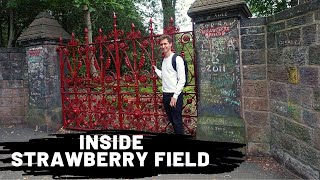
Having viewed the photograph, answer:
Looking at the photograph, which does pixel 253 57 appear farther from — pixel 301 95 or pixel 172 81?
pixel 172 81

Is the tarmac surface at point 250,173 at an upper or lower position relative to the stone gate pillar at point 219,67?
lower

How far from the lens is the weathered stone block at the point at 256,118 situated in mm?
4066

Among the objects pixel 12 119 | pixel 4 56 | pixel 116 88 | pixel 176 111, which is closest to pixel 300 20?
pixel 176 111

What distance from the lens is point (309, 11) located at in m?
3.11

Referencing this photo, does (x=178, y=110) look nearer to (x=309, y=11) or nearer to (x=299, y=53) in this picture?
(x=299, y=53)

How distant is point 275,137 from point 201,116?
107cm

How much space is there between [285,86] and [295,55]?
0.44 m

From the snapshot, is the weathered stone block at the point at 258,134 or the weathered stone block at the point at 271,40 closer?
the weathered stone block at the point at 271,40

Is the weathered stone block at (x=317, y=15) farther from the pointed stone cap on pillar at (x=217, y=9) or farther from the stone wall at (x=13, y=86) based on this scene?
the stone wall at (x=13, y=86)

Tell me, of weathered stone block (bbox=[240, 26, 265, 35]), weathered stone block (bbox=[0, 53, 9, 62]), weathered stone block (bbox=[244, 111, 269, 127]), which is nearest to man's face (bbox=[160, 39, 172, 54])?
weathered stone block (bbox=[240, 26, 265, 35])

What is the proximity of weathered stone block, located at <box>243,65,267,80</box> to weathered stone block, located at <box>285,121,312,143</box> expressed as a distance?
0.73 metres

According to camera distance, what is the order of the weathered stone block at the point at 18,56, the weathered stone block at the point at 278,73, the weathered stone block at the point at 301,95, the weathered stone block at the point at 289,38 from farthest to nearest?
the weathered stone block at the point at 18,56 → the weathered stone block at the point at 278,73 → the weathered stone block at the point at 289,38 → the weathered stone block at the point at 301,95

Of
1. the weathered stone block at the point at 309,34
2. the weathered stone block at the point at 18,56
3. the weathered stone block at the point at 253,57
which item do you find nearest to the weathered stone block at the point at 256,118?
the weathered stone block at the point at 253,57

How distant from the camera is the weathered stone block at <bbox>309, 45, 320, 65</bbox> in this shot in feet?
9.85
